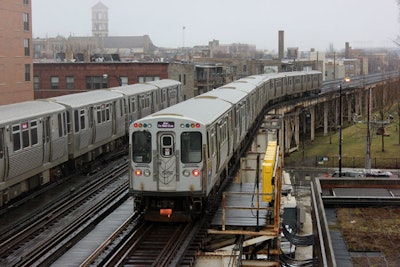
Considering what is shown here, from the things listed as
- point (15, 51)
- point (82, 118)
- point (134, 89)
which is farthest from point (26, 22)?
point (82, 118)

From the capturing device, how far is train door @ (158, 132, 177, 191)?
16.1 m

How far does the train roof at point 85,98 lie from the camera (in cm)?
2380

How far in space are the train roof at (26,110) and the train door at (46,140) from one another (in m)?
0.35

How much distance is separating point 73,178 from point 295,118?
43507mm

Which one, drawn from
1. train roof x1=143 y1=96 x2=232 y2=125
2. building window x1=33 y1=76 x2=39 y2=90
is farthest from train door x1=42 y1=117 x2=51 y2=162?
building window x1=33 y1=76 x2=39 y2=90

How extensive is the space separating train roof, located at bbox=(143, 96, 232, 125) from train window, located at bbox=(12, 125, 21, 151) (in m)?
4.16

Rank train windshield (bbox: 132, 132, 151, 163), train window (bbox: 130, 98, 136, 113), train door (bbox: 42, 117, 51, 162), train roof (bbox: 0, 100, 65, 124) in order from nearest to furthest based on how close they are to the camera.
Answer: train windshield (bbox: 132, 132, 151, 163), train roof (bbox: 0, 100, 65, 124), train door (bbox: 42, 117, 51, 162), train window (bbox: 130, 98, 136, 113)

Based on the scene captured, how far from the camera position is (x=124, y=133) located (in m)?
29.8

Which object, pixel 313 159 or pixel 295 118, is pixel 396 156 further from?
pixel 295 118

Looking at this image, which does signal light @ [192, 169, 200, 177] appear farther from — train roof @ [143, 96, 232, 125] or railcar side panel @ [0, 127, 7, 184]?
railcar side panel @ [0, 127, 7, 184]

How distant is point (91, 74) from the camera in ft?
177

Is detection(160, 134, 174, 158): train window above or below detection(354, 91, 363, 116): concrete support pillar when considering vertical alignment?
above

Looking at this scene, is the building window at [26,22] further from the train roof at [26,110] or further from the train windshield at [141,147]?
the train windshield at [141,147]

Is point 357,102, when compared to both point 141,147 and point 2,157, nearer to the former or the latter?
point 141,147
